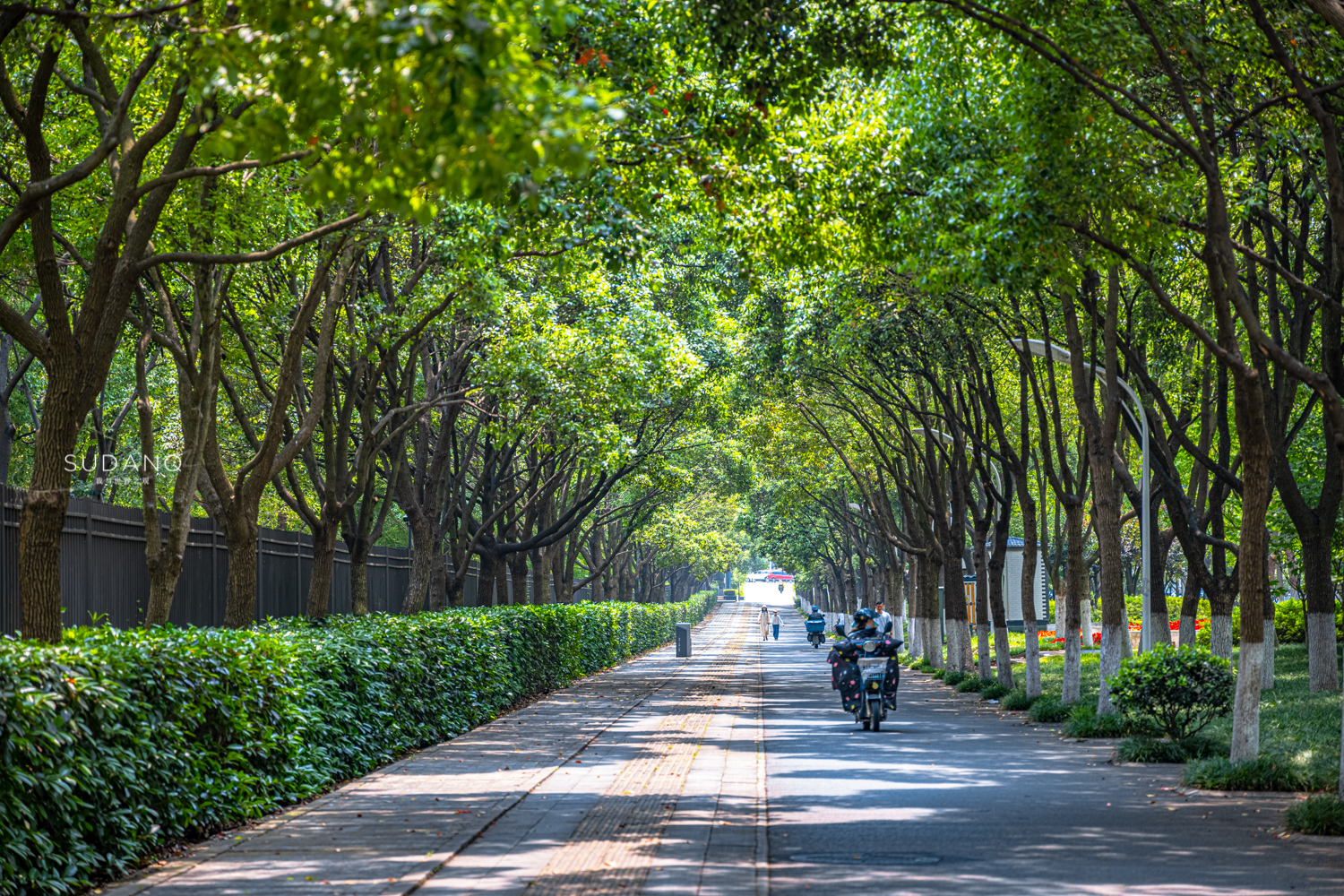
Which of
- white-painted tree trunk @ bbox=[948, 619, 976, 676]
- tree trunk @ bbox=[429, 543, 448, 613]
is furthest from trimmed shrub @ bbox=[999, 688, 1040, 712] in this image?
tree trunk @ bbox=[429, 543, 448, 613]

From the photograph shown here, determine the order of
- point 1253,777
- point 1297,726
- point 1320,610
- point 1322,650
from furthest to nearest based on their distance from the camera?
point 1322,650
point 1320,610
point 1297,726
point 1253,777

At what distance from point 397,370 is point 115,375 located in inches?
439

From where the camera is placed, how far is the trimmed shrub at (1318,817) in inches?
345

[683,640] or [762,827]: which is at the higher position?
[762,827]

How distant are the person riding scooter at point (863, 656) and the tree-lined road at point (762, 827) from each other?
1.29 m

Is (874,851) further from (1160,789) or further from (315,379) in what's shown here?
(315,379)

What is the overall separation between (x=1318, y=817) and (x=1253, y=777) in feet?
7.28

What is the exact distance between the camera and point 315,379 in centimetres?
1471

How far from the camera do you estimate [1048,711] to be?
58.5 feet

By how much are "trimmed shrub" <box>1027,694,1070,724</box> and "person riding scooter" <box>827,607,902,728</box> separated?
1888 mm

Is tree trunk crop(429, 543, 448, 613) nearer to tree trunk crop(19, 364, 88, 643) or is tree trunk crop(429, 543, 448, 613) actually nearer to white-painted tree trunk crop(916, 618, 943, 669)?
white-painted tree trunk crop(916, 618, 943, 669)

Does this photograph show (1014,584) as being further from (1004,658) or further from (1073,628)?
(1073,628)

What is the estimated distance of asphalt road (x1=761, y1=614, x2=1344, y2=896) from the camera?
7395 mm

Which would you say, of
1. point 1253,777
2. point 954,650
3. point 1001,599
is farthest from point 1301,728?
point 954,650
